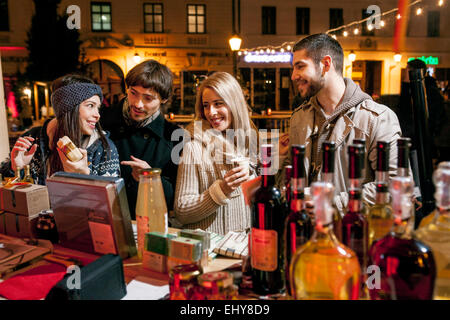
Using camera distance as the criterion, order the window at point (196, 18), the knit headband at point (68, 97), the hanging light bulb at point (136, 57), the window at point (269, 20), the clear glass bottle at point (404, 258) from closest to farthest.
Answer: the clear glass bottle at point (404, 258) → the knit headband at point (68, 97) → the hanging light bulb at point (136, 57) → the window at point (196, 18) → the window at point (269, 20)

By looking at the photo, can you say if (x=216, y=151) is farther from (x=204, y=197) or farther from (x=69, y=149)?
(x=69, y=149)

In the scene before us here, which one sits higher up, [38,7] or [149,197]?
[38,7]

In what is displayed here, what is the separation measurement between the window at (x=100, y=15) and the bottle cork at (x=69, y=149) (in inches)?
566

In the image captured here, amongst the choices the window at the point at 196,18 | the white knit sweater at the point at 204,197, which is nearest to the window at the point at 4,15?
the window at the point at 196,18

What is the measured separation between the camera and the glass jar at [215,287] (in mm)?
850

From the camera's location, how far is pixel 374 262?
841mm

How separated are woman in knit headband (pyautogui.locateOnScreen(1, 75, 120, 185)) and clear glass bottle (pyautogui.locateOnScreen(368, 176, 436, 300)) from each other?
1661mm

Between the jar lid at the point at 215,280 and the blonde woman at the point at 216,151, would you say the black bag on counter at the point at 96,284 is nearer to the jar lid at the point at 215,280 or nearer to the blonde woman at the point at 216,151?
the jar lid at the point at 215,280

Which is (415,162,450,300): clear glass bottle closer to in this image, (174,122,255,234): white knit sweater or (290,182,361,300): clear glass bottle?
(290,182,361,300): clear glass bottle

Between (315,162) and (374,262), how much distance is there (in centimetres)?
138

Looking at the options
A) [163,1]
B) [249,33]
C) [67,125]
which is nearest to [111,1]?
[163,1]

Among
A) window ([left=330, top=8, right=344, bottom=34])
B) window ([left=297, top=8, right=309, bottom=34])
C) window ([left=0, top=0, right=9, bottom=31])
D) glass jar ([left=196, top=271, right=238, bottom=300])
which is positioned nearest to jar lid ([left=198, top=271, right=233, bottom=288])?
glass jar ([left=196, top=271, right=238, bottom=300])

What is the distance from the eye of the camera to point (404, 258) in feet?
2.56

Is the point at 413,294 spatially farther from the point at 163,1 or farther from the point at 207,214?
the point at 163,1
